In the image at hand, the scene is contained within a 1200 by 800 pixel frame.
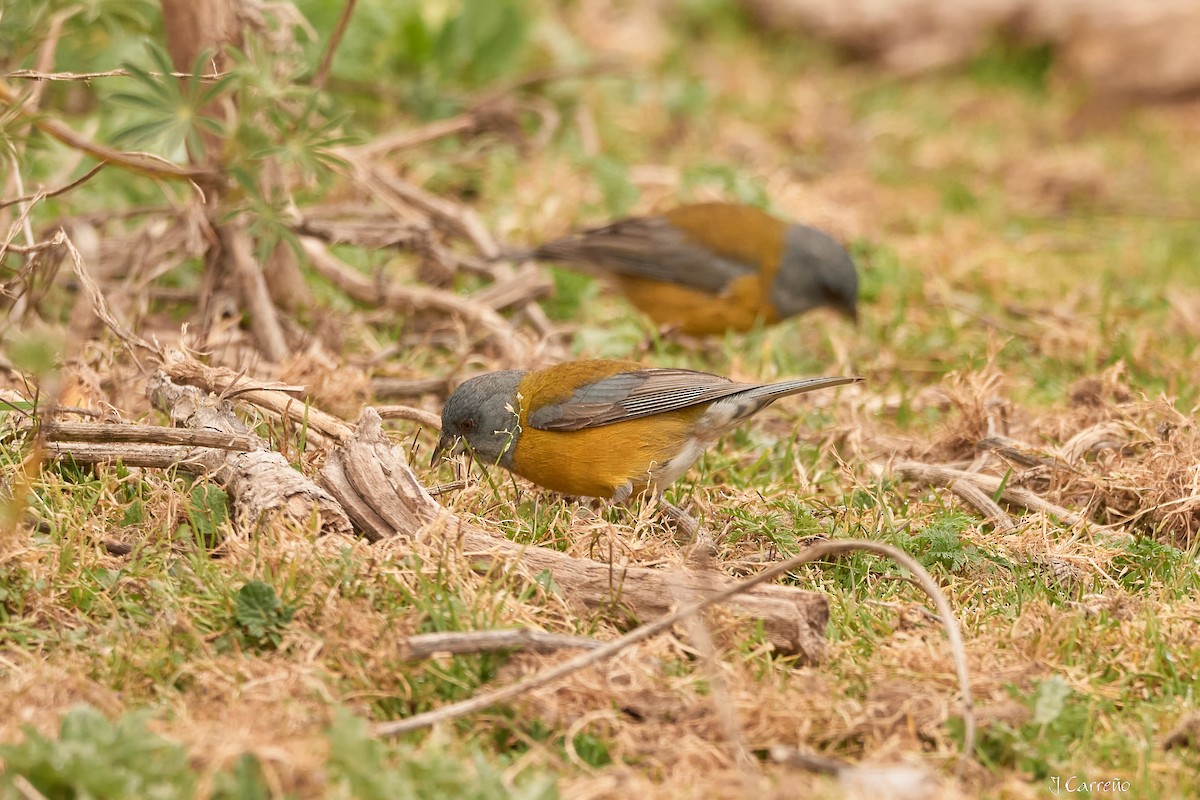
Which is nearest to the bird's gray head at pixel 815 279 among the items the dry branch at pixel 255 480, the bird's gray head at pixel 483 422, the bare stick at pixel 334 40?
the bird's gray head at pixel 483 422

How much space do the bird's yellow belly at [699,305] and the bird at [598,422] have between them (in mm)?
2205

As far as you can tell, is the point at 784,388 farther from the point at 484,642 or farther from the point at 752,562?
the point at 484,642

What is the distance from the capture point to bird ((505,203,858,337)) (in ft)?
24.1

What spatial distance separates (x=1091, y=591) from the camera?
429 centimetres

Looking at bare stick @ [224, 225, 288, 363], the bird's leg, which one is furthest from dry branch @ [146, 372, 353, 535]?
bare stick @ [224, 225, 288, 363]

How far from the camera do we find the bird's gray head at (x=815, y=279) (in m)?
7.32

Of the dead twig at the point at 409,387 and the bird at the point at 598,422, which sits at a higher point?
the bird at the point at 598,422

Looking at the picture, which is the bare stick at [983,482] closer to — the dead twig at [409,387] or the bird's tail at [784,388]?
the bird's tail at [784,388]

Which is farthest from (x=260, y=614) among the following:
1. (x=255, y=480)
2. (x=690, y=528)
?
(x=690, y=528)

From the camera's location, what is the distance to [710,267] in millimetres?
7492

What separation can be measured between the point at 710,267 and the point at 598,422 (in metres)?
2.73

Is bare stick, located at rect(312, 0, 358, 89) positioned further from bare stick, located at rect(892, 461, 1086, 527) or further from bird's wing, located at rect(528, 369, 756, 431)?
bare stick, located at rect(892, 461, 1086, 527)

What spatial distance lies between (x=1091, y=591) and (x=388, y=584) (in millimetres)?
2312

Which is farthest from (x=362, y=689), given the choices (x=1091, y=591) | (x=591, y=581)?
(x=1091, y=591)
